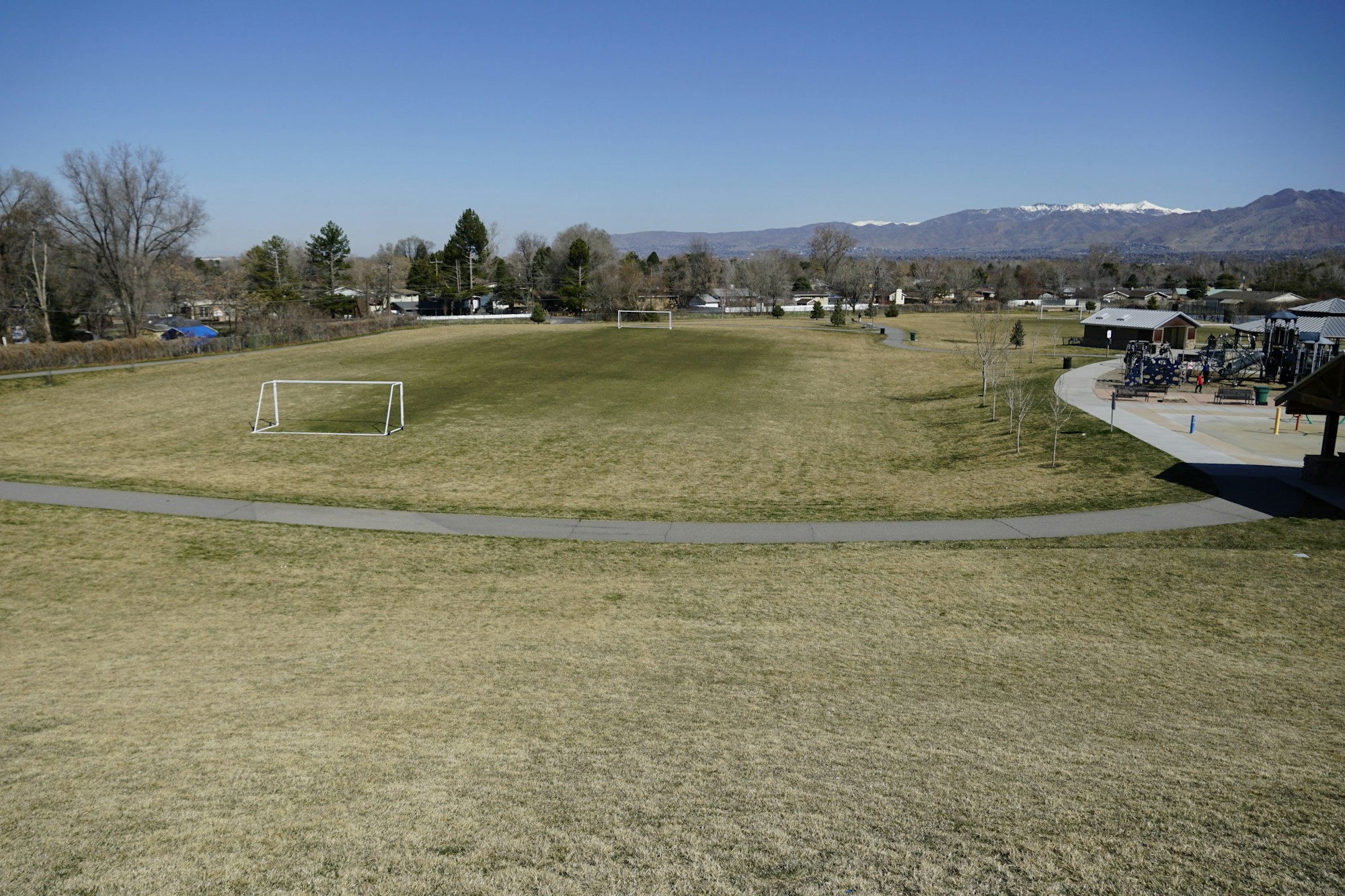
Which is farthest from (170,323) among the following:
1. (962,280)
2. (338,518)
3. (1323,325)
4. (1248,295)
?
(962,280)

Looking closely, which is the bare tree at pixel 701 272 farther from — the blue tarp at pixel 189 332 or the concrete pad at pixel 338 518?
the concrete pad at pixel 338 518

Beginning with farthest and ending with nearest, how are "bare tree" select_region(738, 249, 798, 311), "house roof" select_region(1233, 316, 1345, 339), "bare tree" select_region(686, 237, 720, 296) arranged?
1. "bare tree" select_region(686, 237, 720, 296)
2. "bare tree" select_region(738, 249, 798, 311)
3. "house roof" select_region(1233, 316, 1345, 339)

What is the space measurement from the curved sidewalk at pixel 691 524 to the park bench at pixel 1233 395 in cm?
1693

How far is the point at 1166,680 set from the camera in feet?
36.2

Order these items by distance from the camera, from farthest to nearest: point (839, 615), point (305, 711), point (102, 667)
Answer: point (839, 615) < point (102, 667) < point (305, 711)

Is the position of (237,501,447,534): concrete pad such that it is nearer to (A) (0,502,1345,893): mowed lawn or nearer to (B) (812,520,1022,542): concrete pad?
(A) (0,502,1345,893): mowed lawn

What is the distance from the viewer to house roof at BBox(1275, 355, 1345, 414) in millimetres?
19828

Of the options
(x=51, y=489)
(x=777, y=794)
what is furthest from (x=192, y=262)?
(x=777, y=794)

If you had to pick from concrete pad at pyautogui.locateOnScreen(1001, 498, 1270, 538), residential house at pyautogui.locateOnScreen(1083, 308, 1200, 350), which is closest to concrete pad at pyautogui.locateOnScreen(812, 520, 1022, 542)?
concrete pad at pyautogui.locateOnScreen(1001, 498, 1270, 538)

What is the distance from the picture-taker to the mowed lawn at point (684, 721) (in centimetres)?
641

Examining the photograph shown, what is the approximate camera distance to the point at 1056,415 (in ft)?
90.8

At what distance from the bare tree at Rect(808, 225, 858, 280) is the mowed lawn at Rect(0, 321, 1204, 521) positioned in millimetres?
118535

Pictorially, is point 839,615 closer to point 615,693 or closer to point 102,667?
point 615,693

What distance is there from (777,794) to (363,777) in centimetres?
408
